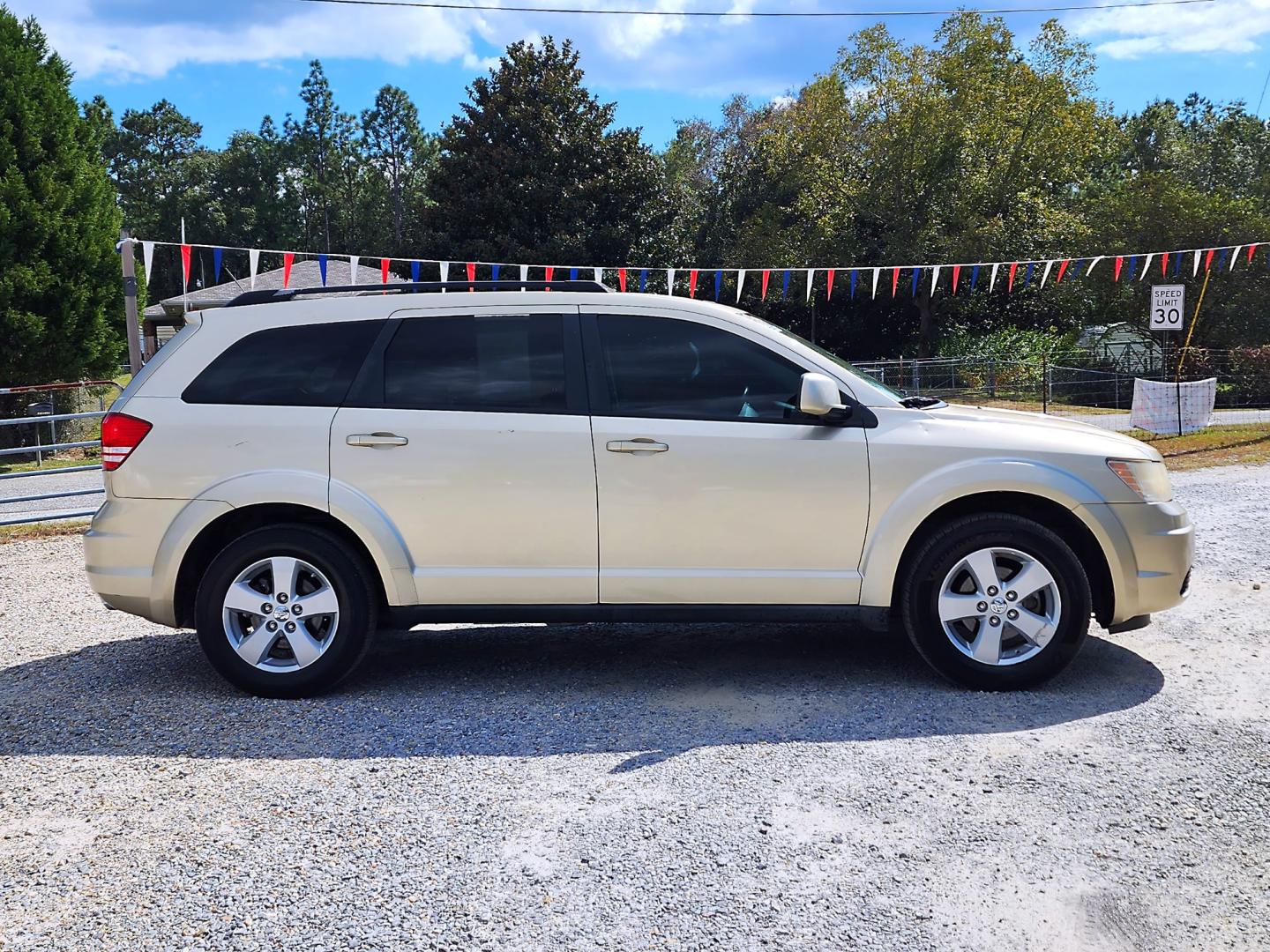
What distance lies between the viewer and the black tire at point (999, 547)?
4.74m

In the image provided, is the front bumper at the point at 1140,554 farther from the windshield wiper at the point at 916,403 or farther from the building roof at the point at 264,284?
the building roof at the point at 264,284

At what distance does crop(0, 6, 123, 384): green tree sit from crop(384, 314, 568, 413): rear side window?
2041 centimetres

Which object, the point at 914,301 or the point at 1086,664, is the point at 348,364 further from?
the point at 914,301

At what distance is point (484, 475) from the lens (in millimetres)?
4840

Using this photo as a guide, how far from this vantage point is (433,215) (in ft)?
106

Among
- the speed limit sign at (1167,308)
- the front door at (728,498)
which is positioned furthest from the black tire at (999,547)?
the speed limit sign at (1167,308)

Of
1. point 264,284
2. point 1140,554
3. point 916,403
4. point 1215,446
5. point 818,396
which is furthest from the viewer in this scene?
point 264,284

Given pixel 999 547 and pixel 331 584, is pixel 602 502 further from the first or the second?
pixel 999 547

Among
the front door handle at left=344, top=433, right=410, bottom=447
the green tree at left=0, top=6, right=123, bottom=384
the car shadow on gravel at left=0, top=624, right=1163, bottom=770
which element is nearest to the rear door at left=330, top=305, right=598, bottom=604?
the front door handle at left=344, top=433, right=410, bottom=447

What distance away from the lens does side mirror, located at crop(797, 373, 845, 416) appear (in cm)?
470

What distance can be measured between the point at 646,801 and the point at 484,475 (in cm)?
175

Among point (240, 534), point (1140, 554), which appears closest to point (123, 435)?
point (240, 534)

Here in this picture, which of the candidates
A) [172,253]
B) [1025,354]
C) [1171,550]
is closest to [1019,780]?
[1171,550]

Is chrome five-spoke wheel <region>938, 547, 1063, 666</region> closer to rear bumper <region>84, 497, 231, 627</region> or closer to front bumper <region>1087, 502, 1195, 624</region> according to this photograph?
front bumper <region>1087, 502, 1195, 624</region>
